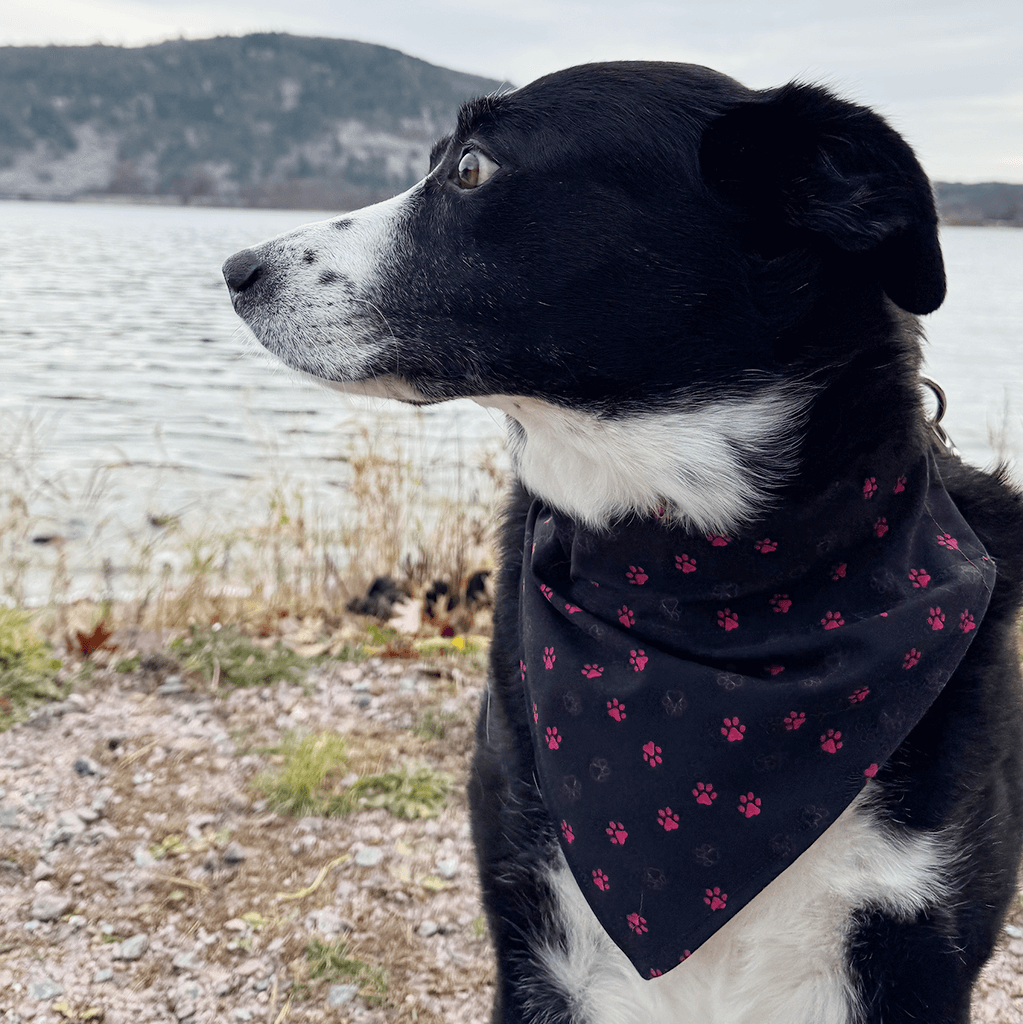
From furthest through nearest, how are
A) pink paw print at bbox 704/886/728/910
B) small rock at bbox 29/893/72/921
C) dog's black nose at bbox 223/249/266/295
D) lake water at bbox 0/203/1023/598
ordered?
lake water at bbox 0/203/1023/598, small rock at bbox 29/893/72/921, dog's black nose at bbox 223/249/266/295, pink paw print at bbox 704/886/728/910

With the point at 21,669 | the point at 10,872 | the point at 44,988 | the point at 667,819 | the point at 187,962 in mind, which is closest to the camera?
the point at 667,819

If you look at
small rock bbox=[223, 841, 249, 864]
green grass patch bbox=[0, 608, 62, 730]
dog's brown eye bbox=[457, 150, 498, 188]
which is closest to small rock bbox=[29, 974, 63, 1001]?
small rock bbox=[223, 841, 249, 864]

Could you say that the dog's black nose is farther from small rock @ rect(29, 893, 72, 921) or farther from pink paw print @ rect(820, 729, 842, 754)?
small rock @ rect(29, 893, 72, 921)

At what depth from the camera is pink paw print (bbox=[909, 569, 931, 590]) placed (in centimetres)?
159

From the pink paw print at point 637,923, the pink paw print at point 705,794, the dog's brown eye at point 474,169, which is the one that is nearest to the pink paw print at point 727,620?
the pink paw print at point 705,794

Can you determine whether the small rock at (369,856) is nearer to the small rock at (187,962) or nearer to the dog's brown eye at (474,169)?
the small rock at (187,962)

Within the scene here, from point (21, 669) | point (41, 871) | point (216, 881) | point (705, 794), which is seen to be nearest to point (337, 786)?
point (216, 881)

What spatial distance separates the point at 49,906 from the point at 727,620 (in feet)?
6.30

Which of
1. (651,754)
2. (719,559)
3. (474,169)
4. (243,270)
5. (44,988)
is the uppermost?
(474,169)

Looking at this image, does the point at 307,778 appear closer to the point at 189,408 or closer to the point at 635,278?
the point at 635,278

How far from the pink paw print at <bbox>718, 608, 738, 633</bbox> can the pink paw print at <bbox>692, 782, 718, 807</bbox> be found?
0.27 m

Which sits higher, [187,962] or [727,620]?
[727,620]

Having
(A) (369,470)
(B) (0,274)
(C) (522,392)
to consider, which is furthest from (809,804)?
(B) (0,274)

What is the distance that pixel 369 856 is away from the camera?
2.71 meters
